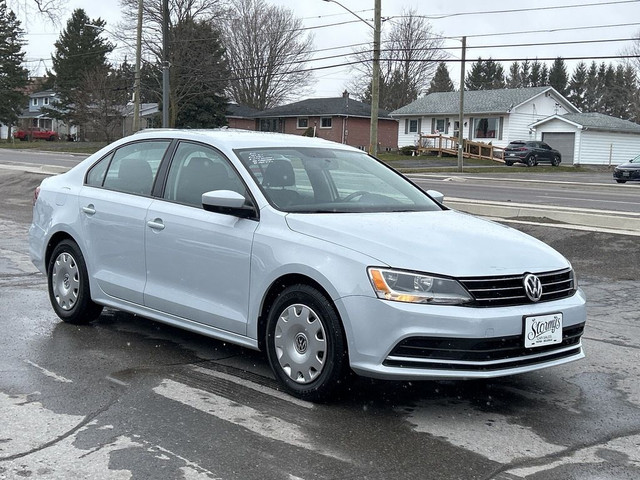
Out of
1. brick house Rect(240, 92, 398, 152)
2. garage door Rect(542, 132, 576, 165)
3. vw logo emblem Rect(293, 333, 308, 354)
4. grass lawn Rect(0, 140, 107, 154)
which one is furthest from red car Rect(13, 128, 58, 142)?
vw logo emblem Rect(293, 333, 308, 354)

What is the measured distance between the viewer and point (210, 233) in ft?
17.9

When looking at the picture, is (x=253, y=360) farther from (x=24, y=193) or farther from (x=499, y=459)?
(x=24, y=193)

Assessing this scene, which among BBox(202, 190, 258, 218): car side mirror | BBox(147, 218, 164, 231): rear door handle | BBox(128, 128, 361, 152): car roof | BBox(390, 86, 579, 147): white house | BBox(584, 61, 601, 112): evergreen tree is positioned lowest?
BBox(147, 218, 164, 231): rear door handle

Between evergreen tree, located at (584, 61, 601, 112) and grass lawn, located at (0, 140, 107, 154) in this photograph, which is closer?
grass lawn, located at (0, 140, 107, 154)

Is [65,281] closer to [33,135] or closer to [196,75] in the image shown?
[196,75]

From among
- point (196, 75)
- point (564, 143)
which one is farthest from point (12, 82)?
point (564, 143)

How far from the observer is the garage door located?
55938 mm

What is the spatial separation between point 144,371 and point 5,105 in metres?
82.4

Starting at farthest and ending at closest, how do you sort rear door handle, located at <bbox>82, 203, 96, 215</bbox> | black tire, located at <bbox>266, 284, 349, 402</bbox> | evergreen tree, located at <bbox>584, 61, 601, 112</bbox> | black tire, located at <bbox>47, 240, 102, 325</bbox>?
evergreen tree, located at <bbox>584, 61, 601, 112</bbox>
black tire, located at <bbox>47, 240, 102, 325</bbox>
rear door handle, located at <bbox>82, 203, 96, 215</bbox>
black tire, located at <bbox>266, 284, 349, 402</bbox>

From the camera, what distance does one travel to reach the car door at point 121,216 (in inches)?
239

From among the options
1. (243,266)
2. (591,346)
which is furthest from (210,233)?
(591,346)

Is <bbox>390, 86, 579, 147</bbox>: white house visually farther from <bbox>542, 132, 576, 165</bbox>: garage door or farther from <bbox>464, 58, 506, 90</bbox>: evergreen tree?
<bbox>464, 58, 506, 90</bbox>: evergreen tree

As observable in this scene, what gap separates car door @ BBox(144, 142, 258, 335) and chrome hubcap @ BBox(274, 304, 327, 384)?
1.17ft

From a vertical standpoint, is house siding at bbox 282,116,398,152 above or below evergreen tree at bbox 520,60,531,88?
below
